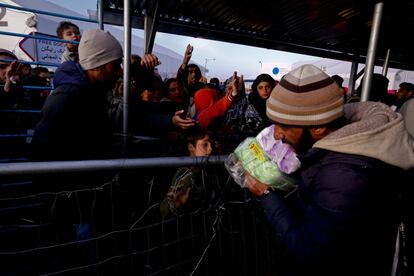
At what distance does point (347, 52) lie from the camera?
543 centimetres

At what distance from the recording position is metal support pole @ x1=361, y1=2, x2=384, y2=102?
2.34 m

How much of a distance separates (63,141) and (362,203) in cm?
168

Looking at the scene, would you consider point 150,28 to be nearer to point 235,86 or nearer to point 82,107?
point 235,86

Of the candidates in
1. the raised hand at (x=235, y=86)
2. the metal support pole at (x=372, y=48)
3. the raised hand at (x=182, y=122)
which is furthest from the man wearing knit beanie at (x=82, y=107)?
the metal support pole at (x=372, y=48)

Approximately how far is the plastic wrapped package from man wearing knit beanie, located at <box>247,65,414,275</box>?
0.05 m

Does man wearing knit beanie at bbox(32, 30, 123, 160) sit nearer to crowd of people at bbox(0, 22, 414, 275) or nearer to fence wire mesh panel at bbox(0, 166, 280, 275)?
crowd of people at bbox(0, 22, 414, 275)

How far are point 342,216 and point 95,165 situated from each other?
3.79ft

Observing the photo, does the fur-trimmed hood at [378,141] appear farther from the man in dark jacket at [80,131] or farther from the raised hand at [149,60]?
the raised hand at [149,60]

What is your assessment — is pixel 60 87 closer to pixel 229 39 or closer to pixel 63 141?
pixel 63 141

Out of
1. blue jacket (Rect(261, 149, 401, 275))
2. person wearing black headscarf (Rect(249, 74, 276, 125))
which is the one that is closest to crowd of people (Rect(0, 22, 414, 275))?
blue jacket (Rect(261, 149, 401, 275))

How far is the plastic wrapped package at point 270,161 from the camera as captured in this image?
123 cm

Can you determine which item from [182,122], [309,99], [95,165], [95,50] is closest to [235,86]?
[182,122]

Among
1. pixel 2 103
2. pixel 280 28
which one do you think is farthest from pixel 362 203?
pixel 280 28

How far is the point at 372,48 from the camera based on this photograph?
7.92 feet
